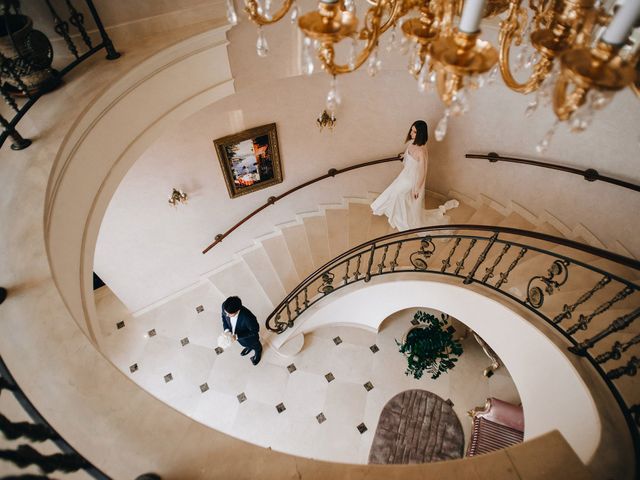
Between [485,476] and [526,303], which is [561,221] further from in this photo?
[485,476]

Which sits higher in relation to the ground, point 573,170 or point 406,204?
point 573,170

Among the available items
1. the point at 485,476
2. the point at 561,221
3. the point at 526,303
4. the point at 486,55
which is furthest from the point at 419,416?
the point at 486,55

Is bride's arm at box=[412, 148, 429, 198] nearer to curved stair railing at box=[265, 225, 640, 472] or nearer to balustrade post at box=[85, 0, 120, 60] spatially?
curved stair railing at box=[265, 225, 640, 472]

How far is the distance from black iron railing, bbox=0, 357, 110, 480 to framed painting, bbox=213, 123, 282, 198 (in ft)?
15.3

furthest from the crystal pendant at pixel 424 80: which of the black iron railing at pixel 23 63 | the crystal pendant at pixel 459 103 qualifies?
the black iron railing at pixel 23 63

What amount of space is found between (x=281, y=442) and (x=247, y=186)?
4.36 meters

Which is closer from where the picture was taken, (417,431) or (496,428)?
(496,428)

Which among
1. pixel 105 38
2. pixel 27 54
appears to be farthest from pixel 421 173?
pixel 27 54

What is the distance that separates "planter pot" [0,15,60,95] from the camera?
8.27ft

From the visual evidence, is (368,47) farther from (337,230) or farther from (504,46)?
(337,230)

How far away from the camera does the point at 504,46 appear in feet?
5.45

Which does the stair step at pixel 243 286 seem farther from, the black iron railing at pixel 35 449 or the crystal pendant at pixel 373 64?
the crystal pendant at pixel 373 64

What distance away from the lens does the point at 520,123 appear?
200 inches

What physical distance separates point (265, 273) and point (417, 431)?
12.9 ft
